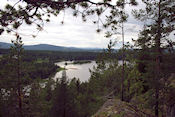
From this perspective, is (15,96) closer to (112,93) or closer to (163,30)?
(163,30)

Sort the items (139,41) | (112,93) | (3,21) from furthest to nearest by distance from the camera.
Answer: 1. (112,93)
2. (139,41)
3. (3,21)

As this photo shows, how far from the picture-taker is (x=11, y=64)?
37.2 feet

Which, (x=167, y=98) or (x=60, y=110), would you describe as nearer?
(x=167, y=98)

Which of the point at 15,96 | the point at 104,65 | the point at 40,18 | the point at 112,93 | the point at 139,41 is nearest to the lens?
the point at 40,18

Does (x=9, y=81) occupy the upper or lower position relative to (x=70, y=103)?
upper

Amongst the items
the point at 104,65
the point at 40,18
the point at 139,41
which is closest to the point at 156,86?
the point at 139,41

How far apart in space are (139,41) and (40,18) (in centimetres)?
650

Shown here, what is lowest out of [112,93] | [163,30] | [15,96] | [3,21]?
[112,93]

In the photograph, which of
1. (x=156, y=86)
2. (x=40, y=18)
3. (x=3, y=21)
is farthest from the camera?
(x=156, y=86)

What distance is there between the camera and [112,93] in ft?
67.8

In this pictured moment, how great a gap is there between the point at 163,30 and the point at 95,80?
11.8 meters

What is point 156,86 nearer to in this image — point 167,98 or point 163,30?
point 167,98

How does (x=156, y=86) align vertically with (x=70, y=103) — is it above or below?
above

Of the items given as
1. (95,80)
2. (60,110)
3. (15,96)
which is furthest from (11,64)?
(95,80)
